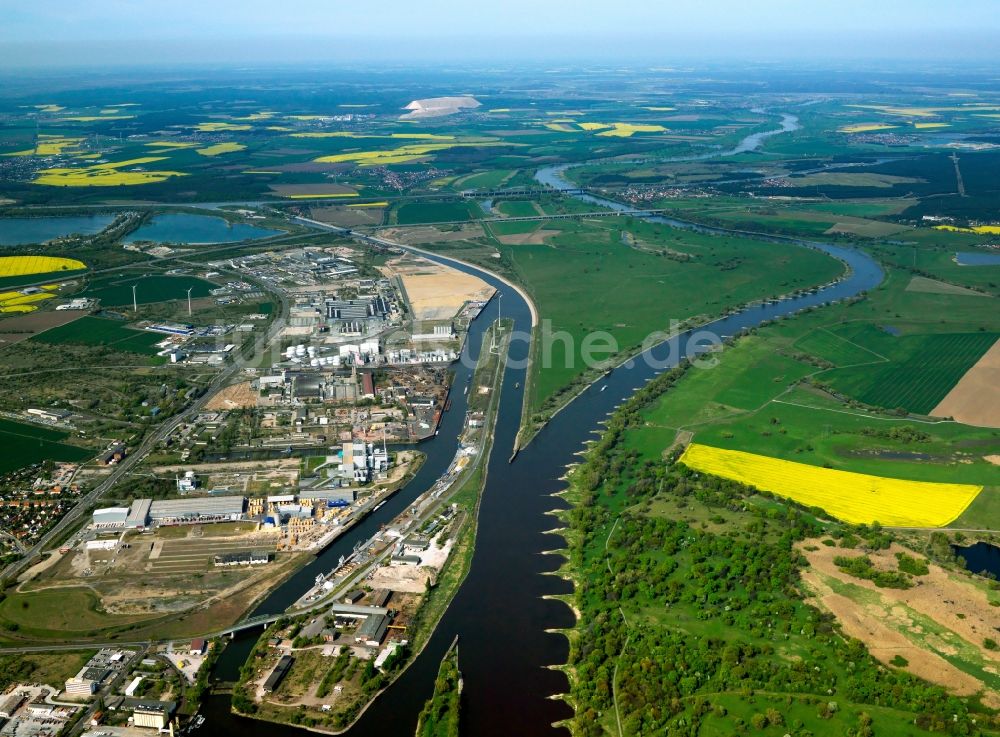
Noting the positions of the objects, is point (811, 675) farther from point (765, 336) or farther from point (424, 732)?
point (765, 336)

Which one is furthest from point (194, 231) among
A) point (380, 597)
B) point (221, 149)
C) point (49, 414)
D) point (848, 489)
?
point (848, 489)

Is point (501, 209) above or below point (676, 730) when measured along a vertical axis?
above

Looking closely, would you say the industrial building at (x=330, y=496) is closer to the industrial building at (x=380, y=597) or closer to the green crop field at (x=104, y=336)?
the industrial building at (x=380, y=597)

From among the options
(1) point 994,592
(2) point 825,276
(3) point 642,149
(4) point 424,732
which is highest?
(3) point 642,149

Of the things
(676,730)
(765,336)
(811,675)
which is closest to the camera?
(676,730)

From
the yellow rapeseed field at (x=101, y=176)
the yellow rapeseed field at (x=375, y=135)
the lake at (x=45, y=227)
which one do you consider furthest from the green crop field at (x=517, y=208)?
the yellow rapeseed field at (x=375, y=135)

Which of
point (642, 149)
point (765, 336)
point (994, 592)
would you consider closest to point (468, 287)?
point (765, 336)
